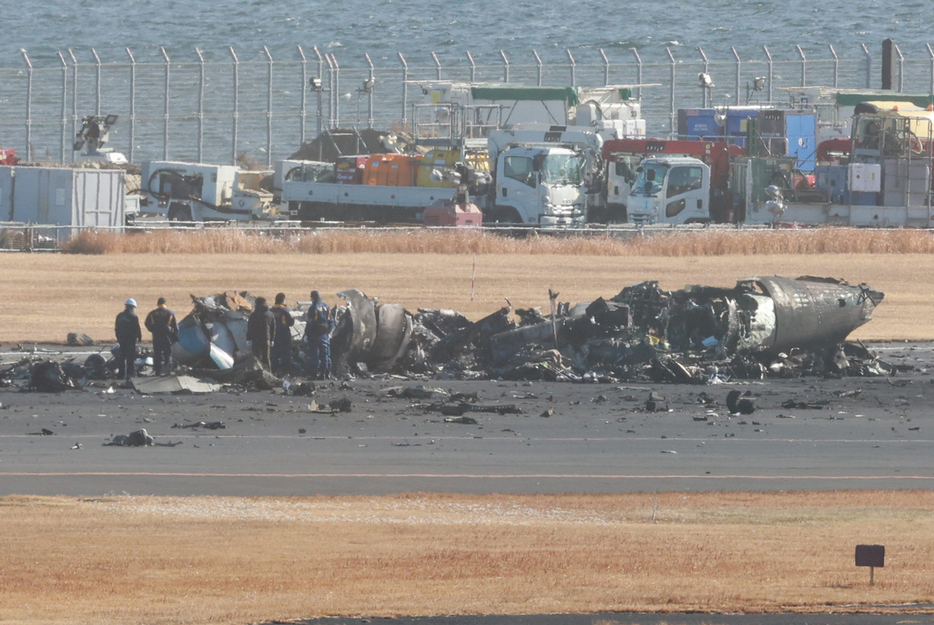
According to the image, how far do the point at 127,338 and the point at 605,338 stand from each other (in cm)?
900

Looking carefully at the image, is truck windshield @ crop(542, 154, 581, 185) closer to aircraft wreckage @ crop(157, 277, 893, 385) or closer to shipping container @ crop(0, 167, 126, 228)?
shipping container @ crop(0, 167, 126, 228)

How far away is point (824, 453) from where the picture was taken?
2047cm

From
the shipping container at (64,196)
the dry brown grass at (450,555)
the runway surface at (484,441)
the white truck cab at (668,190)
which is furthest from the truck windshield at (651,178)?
the dry brown grass at (450,555)

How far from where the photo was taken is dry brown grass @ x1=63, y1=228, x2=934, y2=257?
4553 cm

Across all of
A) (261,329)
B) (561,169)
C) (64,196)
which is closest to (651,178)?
(561,169)

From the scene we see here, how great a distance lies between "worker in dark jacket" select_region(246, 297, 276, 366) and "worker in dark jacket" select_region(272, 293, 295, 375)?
Result: 0.42 meters

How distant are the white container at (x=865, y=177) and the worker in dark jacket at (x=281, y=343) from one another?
99.0ft

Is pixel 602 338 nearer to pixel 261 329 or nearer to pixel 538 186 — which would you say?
pixel 261 329

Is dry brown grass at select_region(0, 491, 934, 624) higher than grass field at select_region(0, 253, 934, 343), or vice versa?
grass field at select_region(0, 253, 934, 343)

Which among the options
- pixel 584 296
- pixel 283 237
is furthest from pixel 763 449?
pixel 283 237

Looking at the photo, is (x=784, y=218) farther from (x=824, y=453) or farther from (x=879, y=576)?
(x=879, y=576)

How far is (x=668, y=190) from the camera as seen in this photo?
51.3 metres

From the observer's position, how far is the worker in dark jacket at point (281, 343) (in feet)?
88.0

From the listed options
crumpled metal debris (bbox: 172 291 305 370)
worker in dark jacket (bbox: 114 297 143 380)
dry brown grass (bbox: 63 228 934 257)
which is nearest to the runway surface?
worker in dark jacket (bbox: 114 297 143 380)
